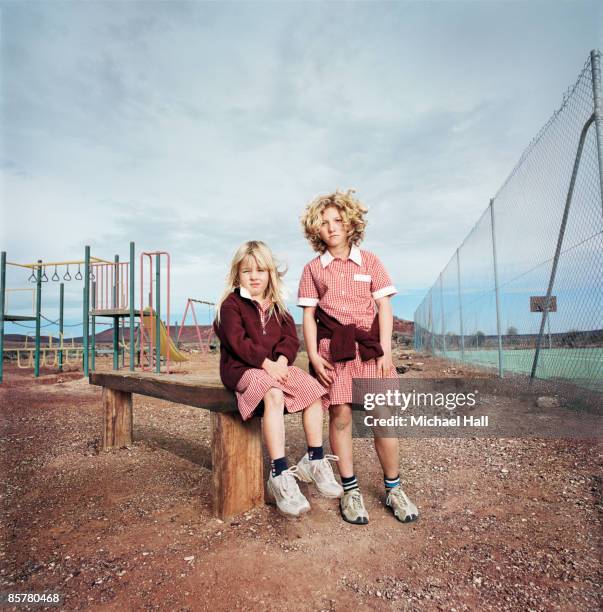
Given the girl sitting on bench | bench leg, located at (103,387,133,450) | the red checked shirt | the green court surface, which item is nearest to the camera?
the girl sitting on bench

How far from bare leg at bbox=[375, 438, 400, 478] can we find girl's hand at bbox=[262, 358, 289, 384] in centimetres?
54

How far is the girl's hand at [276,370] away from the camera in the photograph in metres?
2.21

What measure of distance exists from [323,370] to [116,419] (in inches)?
83.6

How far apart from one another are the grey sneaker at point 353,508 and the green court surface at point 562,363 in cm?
267

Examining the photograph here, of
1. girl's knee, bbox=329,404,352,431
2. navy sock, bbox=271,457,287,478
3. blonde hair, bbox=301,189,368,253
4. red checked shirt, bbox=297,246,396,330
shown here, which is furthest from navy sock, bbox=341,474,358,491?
blonde hair, bbox=301,189,368,253

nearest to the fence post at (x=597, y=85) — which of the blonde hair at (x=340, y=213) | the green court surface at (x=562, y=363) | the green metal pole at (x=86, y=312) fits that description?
the green court surface at (x=562, y=363)

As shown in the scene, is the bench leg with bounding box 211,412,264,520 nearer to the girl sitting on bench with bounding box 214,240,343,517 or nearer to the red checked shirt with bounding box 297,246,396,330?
the girl sitting on bench with bounding box 214,240,343,517

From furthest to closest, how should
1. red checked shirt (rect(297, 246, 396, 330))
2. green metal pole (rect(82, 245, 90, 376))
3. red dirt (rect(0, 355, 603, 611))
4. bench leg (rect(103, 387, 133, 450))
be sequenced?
green metal pole (rect(82, 245, 90, 376)) < bench leg (rect(103, 387, 133, 450)) < red checked shirt (rect(297, 246, 396, 330)) < red dirt (rect(0, 355, 603, 611))

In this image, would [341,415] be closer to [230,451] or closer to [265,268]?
[230,451]

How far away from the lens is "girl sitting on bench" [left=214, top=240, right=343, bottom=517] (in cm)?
212

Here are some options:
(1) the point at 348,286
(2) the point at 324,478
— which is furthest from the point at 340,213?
(2) the point at 324,478

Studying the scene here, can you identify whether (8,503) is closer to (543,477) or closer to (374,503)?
(374,503)

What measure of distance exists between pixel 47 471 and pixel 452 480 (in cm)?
255

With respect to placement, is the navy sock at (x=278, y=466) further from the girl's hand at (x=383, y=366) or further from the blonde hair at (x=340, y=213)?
the blonde hair at (x=340, y=213)
